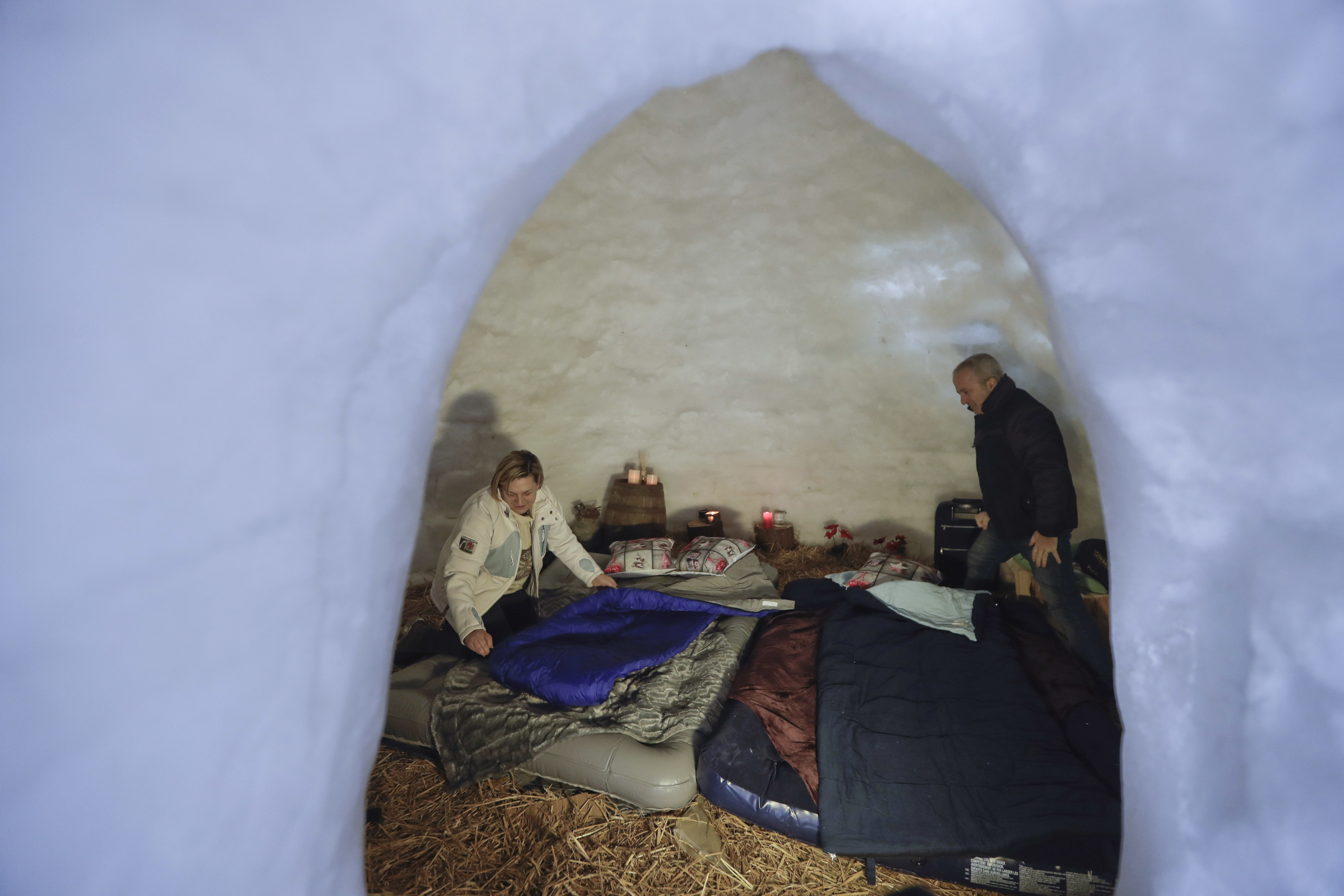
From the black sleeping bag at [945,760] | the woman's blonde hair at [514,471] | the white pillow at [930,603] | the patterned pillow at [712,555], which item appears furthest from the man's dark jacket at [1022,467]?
the woman's blonde hair at [514,471]

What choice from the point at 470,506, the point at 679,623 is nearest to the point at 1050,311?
the point at 679,623

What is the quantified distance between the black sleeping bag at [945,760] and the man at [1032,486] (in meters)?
0.25

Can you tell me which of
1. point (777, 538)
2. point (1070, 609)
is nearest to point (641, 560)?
point (777, 538)

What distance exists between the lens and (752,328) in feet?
12.0

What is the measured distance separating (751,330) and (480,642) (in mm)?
2180

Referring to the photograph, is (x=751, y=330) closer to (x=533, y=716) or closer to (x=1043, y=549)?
(x=1043, y=549)

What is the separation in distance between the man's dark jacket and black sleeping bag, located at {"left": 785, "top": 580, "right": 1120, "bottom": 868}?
452mm

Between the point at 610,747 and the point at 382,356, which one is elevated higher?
the point at 382,356

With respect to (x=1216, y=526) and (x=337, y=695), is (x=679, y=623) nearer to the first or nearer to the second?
(x=337, y=695)

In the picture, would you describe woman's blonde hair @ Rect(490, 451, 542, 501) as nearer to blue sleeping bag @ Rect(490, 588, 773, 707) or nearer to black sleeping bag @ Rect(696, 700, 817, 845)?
blue sleeping bag @ Rect(490, 588, 773, 707)

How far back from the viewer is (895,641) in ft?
7.73

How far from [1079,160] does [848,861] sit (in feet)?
5.21

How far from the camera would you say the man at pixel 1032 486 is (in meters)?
2.32

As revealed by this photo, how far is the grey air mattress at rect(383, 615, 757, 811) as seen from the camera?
177 centimetres
